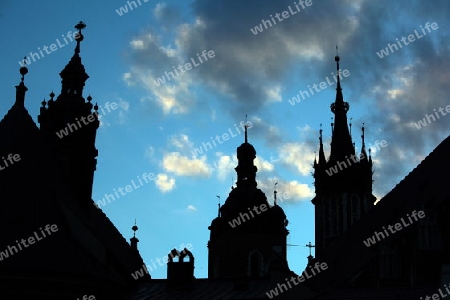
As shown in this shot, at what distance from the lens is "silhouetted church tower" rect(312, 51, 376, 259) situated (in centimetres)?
5472

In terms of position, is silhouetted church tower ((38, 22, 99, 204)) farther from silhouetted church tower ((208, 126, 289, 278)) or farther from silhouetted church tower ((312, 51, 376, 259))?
silhouetted church tower ((312, 51, 376, 259))

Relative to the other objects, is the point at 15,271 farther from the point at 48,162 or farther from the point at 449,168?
the point at 449,168

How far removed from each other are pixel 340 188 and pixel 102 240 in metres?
20.8

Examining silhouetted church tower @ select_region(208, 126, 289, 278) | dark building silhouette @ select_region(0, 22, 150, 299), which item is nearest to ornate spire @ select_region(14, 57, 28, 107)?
dark building silhouette @ select_region(0, 22, 150, 299)

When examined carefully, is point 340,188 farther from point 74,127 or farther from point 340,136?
point 74,127

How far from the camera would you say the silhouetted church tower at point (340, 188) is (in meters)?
54.7

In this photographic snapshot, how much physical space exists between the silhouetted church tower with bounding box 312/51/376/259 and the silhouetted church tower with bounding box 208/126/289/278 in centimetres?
A: 296

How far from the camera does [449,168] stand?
119 feet

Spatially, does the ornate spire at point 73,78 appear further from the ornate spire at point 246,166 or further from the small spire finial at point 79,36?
the ornate spire at point 246,166

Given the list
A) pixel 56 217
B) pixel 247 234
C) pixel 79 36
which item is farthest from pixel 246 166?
pixel 56 217

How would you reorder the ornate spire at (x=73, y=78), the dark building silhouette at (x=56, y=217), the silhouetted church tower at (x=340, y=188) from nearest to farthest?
the dark building silhouette at (x=56, y=217)
the ornate spire at (x=73, y=78)
the silhouetted church tower at (x=340, y=188)

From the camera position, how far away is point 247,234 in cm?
5694

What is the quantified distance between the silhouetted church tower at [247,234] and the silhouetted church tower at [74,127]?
14567mm

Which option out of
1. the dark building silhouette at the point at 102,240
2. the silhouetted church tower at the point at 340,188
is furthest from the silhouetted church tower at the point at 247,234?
the dark building silhouette at the point at 102,240
